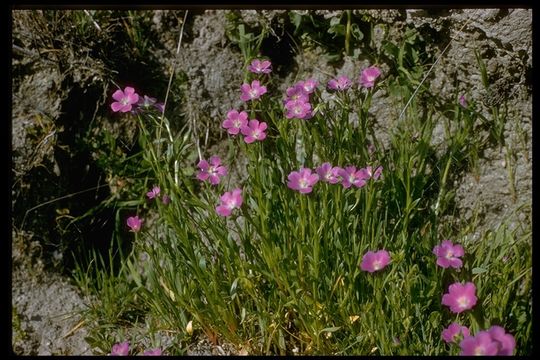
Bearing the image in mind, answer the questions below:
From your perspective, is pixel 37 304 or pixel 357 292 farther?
pixel 37 304

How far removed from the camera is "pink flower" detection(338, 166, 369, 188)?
1.89 metres

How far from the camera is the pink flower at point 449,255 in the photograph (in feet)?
5.62

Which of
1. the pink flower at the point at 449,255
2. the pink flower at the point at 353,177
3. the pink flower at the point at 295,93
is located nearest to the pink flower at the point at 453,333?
the pink flower at the point at 449,255

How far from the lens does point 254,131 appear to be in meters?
2.04

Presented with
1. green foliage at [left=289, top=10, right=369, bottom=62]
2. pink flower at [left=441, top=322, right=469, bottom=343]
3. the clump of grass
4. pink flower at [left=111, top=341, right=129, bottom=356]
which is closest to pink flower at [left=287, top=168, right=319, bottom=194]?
the clump of grass

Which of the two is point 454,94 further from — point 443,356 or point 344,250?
point 443,356

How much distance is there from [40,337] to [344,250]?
1.07m

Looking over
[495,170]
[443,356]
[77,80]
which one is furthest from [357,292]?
[77,80]

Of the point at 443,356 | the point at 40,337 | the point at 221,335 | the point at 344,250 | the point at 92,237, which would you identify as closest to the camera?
the point at 443,356

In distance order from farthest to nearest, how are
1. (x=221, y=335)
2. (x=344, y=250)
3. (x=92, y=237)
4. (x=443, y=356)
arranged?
(x=92, y=237), (x=221, y=335), (x=344, y=250), (x=443, y=356)

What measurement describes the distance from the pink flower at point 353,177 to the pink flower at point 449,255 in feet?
0.92

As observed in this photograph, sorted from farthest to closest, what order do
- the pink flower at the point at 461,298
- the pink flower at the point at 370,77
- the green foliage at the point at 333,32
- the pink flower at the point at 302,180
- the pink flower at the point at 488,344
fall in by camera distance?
the green foliage at the point at 333,32 < the pink flower at the point at 370,77 < the pink flower at the point at 302,180 < the pink flower at the point at 461,298 < the pink flower at the point at 488,344

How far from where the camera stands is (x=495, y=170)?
2.31 metres

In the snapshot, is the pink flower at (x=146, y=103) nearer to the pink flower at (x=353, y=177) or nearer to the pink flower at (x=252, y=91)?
the pink flower at (x=252, y=91)
